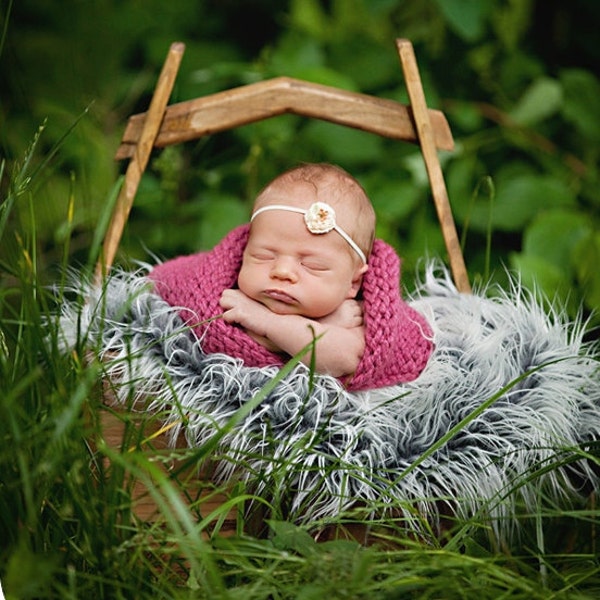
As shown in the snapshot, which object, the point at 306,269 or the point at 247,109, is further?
A: the point at 247,109

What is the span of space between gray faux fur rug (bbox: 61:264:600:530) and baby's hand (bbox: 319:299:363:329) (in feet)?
0.36

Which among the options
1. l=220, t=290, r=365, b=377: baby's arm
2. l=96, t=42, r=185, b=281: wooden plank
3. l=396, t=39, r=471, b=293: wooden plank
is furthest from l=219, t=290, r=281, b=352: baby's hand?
l=396, t=39, r=471, b=293: wooden plank

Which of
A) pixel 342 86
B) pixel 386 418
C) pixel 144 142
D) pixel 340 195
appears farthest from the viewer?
pixel 342 86

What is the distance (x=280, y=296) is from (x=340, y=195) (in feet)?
0.57

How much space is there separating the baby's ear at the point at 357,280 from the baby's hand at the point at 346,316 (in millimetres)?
17

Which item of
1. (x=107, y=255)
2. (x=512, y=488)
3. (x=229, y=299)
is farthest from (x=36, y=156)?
(x=512, y=488)

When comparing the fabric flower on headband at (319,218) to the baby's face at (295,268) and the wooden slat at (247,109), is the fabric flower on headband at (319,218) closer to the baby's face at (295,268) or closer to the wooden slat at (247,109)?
the baby's face at (295,268)

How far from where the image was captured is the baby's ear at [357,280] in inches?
54.4

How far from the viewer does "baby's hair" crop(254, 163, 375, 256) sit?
4.41 ft

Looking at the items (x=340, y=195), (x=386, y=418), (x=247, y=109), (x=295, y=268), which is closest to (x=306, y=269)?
(x=295, y=268)

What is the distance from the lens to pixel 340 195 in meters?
1.35

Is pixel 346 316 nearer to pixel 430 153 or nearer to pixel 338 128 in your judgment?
pixel 430 153

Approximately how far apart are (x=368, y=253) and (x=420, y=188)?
0.90 meters

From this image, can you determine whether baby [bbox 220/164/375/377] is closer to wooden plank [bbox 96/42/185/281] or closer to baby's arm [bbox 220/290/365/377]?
baby's arm [bbox 220/290/365/377]
